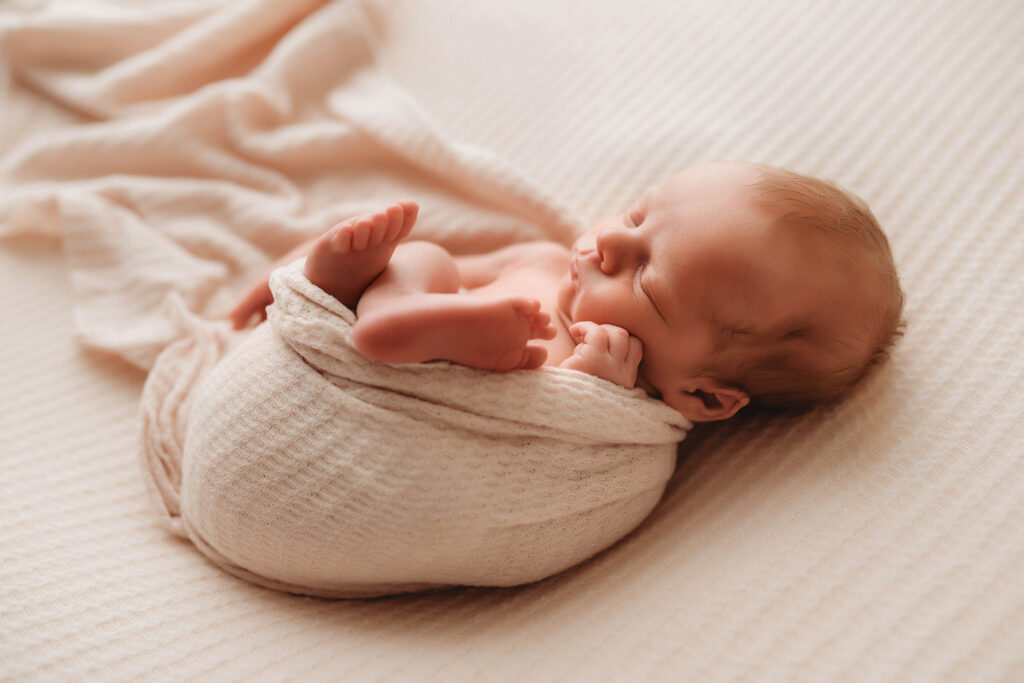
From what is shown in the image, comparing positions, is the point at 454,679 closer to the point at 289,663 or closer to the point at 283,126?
the point at 289,663

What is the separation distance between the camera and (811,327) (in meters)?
0.97

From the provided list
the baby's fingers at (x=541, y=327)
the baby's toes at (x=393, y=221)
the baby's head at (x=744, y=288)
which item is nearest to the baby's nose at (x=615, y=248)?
the baby's head at (x=744, y=288)

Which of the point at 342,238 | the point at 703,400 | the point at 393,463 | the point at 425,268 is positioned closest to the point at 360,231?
the point at 342,238

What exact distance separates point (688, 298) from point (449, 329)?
314mm

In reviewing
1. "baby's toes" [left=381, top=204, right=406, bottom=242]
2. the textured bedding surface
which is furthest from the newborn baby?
the textured bedding surface

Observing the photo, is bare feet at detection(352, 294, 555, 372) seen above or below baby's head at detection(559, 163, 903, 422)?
below

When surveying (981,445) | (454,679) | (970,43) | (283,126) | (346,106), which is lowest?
(454,679)

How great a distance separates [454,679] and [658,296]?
510 millimetres

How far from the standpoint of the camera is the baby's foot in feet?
2.91

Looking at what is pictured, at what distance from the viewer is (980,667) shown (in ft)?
2.45

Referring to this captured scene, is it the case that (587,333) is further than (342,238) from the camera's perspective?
Yes

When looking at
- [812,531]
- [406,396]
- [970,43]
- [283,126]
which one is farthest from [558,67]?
[812,531]

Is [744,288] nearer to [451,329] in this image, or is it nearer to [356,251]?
[451,329]

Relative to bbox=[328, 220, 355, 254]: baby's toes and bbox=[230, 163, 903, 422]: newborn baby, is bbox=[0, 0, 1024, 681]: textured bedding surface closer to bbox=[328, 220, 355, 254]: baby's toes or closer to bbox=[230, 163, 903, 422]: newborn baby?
bbox=[230, 163, 903, 422]: newborn baby
